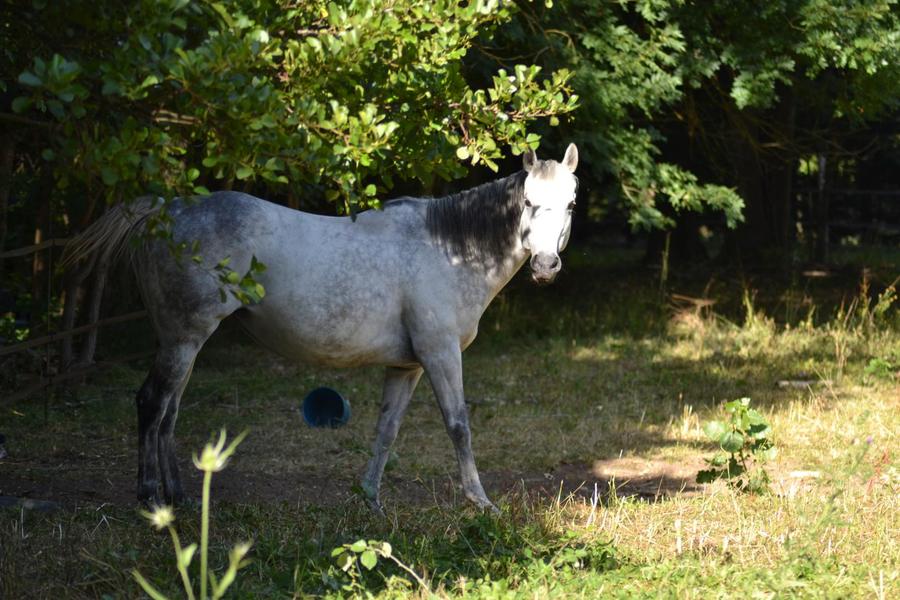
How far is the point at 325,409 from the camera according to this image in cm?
849

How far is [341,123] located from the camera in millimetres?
4031

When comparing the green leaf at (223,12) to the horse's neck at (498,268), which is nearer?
the green leaf at (223,12)

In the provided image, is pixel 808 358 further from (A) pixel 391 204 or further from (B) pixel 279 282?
(B) pixel 279 282

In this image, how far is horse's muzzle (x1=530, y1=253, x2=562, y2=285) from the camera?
5.42m

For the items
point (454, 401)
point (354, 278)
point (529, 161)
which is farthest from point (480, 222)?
point (454, 401)

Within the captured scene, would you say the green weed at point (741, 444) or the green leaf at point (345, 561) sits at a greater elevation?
the green weed at point (741, 444)

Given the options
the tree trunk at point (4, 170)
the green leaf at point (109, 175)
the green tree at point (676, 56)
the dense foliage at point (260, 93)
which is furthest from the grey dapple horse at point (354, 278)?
the green tree at point (676, 56)

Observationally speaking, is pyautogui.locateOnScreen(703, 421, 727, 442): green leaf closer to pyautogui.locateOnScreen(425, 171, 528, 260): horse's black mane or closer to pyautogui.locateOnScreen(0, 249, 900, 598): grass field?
pyautogui.locateOnScreen(0, 249, 900, 598): grass field

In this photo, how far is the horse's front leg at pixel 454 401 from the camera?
577 centimetres

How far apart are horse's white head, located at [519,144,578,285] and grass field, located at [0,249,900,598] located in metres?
1.25

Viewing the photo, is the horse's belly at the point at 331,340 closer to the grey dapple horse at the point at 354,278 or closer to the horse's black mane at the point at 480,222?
the grey dapple horse at the point at 354,278

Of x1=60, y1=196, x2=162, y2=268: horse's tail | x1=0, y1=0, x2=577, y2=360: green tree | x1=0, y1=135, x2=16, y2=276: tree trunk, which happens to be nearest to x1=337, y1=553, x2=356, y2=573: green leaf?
x1=0, y1=0, x2=577, y2=360: green tree

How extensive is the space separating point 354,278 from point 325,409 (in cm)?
297

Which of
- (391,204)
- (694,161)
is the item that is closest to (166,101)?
(391,204)
